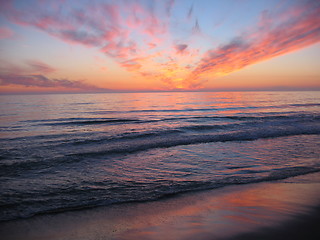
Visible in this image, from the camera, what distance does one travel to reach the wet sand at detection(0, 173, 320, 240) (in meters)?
3.53

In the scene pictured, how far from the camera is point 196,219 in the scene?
13.2 ft

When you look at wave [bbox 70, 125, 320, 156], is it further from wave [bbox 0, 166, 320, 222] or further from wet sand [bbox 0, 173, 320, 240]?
wet sand [bbox 0, 173, 320, 240]

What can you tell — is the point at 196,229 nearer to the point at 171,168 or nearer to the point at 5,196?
the point at 171,168

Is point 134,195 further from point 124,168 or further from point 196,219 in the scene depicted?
point 124,168

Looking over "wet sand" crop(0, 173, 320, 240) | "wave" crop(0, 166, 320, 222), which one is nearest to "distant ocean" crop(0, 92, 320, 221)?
"wave" crop(0, 166, 320, 222)

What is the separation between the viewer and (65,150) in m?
10.7

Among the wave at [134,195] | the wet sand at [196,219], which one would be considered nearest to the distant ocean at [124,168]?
the wave at [134,195]

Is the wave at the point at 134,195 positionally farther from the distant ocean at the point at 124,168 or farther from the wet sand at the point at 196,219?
the wet sand at the point at 196,219

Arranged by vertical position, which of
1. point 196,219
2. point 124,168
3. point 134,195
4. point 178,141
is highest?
point 196,219

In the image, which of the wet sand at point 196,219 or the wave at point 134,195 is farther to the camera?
the wave at point 134,195

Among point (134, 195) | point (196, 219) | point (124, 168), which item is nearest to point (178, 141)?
point (124, 168)

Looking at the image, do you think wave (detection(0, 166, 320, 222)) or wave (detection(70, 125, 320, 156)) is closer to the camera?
wave (detection(0, 166, 320, 222))

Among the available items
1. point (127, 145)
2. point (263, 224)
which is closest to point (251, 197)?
point (263, 224)

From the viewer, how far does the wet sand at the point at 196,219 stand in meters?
3.53
